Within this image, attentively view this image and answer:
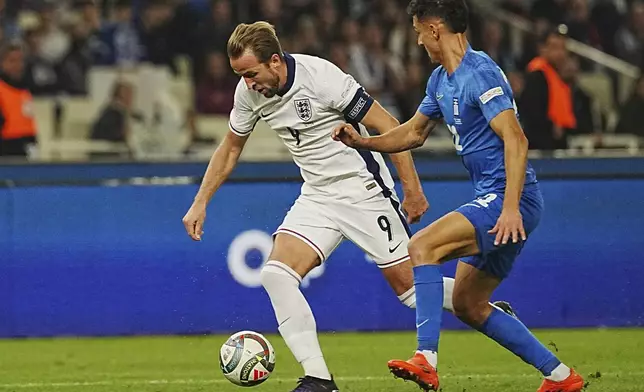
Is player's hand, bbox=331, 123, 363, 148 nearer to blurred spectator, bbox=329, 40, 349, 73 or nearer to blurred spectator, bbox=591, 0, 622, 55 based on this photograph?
blurred spectator, bbox=329, 40, 349, 73

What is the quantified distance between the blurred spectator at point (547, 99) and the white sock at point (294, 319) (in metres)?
5.62

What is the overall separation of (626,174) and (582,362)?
2513 mm

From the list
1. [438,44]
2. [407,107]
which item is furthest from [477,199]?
[407,107]

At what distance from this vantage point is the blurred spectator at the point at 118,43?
1524 cm

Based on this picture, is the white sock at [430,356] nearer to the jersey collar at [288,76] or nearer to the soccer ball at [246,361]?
the soccer ball at [246,361]

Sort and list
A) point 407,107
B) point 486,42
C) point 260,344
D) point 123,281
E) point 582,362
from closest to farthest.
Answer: point 260,344 < point 582,362 < point 123,281 < point 407,107 < point 486,42

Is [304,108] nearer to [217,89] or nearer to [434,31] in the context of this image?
[434,31]

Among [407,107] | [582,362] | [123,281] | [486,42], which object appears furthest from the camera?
[486,42]

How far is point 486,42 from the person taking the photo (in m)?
15.7

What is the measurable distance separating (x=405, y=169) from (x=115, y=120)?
6.98m

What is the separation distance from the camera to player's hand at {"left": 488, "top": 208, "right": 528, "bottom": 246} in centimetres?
614

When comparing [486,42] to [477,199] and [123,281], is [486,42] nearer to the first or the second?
[123,281]

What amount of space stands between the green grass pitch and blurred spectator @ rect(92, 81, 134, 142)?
11.4 feet

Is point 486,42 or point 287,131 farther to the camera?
point 486,42
